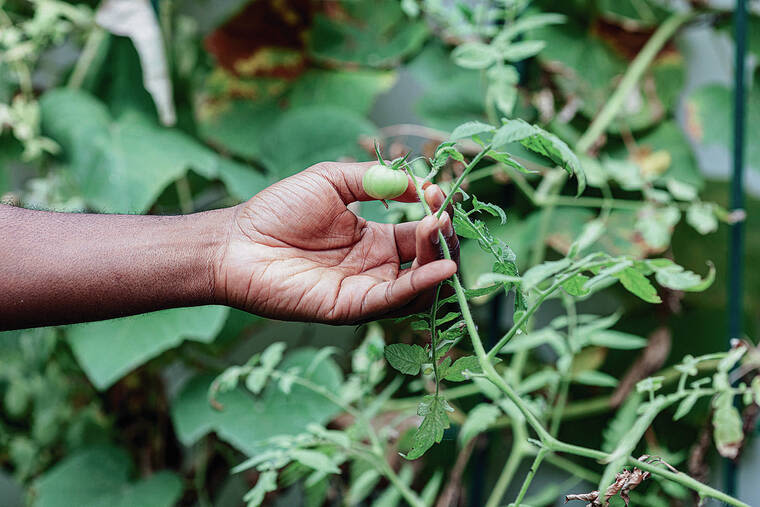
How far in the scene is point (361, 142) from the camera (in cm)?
117

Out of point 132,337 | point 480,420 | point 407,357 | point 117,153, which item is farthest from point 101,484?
point 407,357

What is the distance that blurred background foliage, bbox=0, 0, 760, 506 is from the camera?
1.11 m

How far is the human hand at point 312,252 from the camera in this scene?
56 cm

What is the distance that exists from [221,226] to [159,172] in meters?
0.56

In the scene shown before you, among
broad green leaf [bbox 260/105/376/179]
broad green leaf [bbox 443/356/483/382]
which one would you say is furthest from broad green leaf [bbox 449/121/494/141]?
broad green leaf [bbox 260/105/376/179]

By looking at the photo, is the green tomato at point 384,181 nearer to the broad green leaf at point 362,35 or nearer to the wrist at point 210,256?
the wrist at point 210,256

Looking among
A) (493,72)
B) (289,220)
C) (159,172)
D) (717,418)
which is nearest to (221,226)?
(289,220)

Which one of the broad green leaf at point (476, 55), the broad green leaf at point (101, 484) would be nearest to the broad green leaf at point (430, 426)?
the broad green leaf at point (476, 55)

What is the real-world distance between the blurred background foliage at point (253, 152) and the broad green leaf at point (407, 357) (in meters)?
0.61

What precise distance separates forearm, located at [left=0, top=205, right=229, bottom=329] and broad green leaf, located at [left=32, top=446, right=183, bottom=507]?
641mm

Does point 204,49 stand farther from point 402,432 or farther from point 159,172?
point 402,432

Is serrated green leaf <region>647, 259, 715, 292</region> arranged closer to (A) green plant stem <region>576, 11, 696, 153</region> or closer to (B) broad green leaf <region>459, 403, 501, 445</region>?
(B) broad green leaf <region>459, 403, 501, 445</region>

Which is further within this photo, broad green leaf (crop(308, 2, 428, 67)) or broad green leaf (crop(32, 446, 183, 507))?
broad green leaf (crop(308, 2, 428, 67))

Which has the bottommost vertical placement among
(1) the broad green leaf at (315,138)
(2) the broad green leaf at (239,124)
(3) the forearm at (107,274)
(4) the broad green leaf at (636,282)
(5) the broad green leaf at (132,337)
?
(5) the broad green leaf at (132,337)
